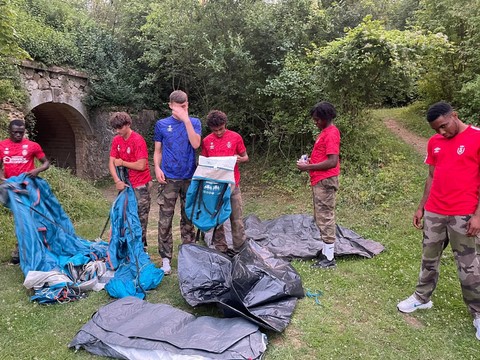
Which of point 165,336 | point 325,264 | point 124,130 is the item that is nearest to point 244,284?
point 165,336

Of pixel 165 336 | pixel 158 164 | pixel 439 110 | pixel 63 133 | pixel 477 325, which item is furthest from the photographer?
pixel 63 133

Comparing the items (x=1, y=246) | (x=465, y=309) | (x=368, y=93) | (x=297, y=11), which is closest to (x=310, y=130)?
(x=368, y=93)

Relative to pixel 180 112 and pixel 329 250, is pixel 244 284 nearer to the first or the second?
pixel 329 250

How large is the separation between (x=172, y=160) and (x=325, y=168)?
1565 mm

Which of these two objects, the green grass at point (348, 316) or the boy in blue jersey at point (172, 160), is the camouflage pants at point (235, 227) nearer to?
the boy in blue jersey at point (172, 160)

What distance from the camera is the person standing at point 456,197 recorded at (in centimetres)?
272

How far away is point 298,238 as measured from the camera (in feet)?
16.7

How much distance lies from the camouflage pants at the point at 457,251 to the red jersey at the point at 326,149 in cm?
109

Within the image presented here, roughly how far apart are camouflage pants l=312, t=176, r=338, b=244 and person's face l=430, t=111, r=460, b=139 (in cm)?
128

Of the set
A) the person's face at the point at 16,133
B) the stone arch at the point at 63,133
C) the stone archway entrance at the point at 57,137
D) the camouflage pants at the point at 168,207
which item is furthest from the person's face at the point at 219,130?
the stone archway entrance at the point at 57,137

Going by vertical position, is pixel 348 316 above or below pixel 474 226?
below

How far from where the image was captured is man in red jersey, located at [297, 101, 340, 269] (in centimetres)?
380

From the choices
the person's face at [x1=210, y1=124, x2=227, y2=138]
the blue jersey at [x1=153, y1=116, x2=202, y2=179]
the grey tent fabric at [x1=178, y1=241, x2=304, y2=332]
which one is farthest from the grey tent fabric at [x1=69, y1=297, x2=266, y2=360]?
the person's face at [x1=210, y1=124, x2=227, y2=138]

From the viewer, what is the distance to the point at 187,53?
9.66 m
